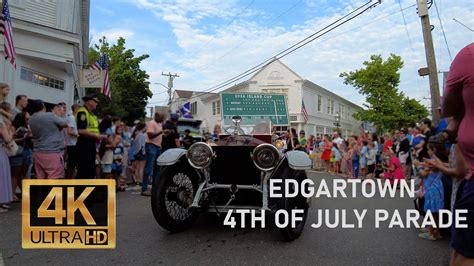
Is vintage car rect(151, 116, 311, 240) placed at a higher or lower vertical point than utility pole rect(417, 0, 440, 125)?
lower

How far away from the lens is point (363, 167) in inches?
481

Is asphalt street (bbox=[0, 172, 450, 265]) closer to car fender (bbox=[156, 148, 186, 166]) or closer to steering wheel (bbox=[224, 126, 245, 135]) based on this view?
car fender (bbox=[156, 148, 186, 166])

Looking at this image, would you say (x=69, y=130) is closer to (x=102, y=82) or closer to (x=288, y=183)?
(x=288, y=183)

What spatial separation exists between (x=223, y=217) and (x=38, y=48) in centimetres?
970

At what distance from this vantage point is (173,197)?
459cm

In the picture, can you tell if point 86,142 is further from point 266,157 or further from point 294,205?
point 294,205

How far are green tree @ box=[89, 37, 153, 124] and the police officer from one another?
2844cm

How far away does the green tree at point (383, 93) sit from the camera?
36281 millimetres

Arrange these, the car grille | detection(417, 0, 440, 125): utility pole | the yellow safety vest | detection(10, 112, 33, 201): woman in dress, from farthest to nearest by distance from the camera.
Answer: detection(417, 0, 440, 125): utility pole, detection(10, 112, 33, 201): woman in dress, the yellow safety vest, the car grille

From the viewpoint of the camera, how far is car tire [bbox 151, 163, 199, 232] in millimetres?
4375

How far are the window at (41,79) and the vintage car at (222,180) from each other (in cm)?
962

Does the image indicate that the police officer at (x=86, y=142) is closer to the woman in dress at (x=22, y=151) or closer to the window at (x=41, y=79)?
the woman in dress at (x=22, y=151)

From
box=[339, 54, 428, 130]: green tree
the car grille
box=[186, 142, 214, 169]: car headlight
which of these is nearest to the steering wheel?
the car grille

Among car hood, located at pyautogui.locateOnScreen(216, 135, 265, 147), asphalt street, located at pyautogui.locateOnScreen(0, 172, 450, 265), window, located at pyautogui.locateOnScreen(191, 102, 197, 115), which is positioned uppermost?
window, located at pyautogui.locateOnScreen(191, 102, 197, 115)
